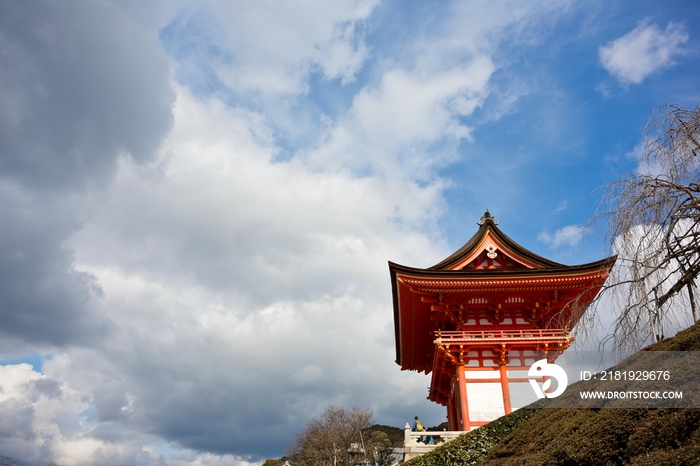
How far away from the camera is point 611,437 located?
7906 millimetres

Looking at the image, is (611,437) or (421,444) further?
(421,444)

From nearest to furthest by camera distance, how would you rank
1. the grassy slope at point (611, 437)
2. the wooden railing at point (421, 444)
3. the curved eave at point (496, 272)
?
the grassy slope at point (611, 437) → the wooden railing at point (421, 444) → the curved eave at point (496, 272)

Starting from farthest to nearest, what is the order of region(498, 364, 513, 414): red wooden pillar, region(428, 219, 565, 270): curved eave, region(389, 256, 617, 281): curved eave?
1. region(428, 219, 565, 270): curved eave
2. region(389, 256, 617, 281): curved eave
3. region(498, 364, 513, 414): red wooden pillar

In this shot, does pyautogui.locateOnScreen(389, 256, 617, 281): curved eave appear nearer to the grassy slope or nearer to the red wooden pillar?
the red wooden pillar

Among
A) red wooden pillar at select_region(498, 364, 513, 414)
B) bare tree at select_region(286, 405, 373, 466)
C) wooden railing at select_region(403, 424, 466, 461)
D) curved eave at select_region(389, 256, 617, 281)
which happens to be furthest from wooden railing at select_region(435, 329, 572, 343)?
bare tree at select_region(286, 405, 373, 466)

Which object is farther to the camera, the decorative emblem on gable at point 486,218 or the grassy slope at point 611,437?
the decorative emblem on gable at point 486,218

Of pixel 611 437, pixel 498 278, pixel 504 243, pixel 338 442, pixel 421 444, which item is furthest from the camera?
pixel 338 442

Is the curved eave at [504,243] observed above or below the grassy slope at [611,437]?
above

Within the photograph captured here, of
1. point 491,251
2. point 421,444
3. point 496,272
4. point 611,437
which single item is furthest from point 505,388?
point 611,437

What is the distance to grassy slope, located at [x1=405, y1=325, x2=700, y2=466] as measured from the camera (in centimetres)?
667

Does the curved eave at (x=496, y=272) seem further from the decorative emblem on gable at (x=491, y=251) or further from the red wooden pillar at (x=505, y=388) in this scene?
the red wooden pillar at (x=505, y=388)

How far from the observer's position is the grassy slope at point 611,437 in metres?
6.67

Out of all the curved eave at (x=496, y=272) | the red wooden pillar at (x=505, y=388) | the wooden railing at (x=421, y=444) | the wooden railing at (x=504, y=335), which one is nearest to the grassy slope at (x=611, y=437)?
the wooden railing at (x=421, y=444)

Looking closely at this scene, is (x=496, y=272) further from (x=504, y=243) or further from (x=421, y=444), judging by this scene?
(x=421, y=444)
